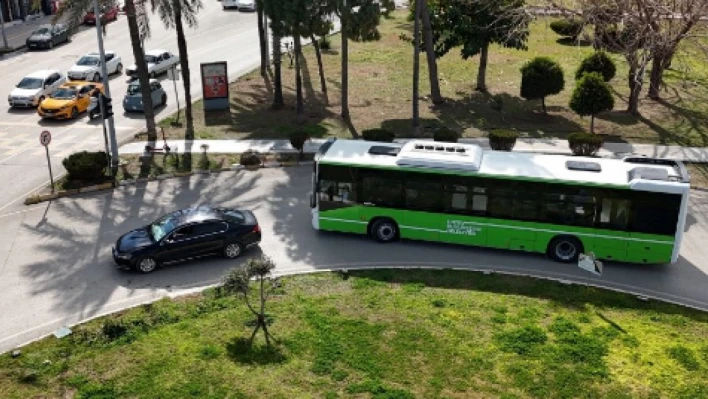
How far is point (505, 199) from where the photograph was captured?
900 inches

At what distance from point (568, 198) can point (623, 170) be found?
2.01 metres

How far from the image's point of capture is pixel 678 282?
71.9 feet

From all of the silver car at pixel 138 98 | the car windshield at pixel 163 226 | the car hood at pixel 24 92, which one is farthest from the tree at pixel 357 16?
the car hood at pixel 24 92

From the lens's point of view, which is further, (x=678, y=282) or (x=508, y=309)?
(x=678, y=282)

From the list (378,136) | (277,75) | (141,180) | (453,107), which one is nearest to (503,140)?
(378,136)

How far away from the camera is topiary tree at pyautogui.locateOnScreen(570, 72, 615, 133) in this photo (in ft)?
111

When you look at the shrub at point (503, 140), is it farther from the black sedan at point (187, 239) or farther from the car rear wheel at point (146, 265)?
the car rear wheel at point (146, 265)

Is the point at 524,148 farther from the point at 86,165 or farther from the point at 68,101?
the point at 68,101

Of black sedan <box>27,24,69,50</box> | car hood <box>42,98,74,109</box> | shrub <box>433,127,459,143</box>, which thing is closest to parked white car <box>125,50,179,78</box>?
car hood <box>42,98,74,109</box>

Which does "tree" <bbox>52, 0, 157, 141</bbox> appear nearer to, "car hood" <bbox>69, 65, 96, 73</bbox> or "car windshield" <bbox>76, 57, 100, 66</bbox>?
"car hood" <bbox>69, 65, 96, 73</bbox>

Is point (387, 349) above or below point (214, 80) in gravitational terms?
below

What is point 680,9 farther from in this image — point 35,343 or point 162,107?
point 35,343

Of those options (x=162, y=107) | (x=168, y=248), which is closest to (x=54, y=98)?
(x=162, y=107)

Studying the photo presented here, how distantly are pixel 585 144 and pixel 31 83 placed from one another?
29702 millimetres
